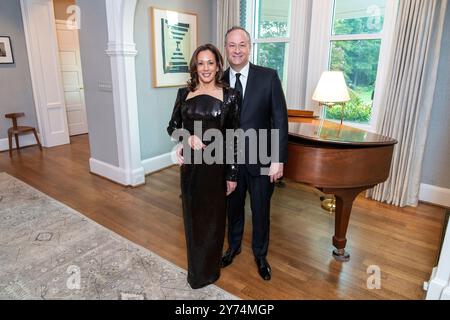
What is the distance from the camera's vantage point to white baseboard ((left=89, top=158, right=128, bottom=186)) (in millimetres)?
3865

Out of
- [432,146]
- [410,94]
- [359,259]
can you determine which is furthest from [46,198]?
[432,146]

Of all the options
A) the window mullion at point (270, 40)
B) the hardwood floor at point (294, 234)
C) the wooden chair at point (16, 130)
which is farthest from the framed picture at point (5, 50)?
the window mullion at point (270, 40)

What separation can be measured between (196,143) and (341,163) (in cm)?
97

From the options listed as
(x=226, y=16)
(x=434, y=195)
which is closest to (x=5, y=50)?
(x=226, y=16)

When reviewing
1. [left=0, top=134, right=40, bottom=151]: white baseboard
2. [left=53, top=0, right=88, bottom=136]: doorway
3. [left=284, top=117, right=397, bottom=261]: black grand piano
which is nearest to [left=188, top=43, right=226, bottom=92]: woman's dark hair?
[left=284, top=117, right=397, bottom=261]: black grand piano

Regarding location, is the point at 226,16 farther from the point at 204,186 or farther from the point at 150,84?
the point at 204,186

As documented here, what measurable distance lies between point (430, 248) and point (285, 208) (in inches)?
51.9

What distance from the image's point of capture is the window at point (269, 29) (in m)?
4.14

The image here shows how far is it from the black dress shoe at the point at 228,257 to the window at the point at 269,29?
2643mm

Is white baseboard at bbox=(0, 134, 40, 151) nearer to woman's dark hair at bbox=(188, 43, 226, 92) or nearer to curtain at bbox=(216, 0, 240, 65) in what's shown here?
curtain at bbox=(216, 0, 240, 65)

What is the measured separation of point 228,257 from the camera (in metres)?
2.38

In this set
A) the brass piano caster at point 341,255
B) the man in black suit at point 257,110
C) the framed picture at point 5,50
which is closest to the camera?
the man in black suit at point 257,110

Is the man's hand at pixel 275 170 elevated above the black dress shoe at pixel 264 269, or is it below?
above

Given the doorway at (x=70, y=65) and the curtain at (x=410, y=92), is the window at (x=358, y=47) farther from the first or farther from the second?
the doorway at (x=70, y=65)
